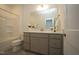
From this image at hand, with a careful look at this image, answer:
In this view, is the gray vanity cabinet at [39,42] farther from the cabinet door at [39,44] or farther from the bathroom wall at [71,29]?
the bathroom wall at [71,29]

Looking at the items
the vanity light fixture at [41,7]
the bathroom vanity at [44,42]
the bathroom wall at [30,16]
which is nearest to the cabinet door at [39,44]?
the bathroom vanity at [44,42]

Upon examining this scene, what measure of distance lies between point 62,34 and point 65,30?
0.06m

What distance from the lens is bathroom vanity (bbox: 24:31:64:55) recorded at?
1.43 meters

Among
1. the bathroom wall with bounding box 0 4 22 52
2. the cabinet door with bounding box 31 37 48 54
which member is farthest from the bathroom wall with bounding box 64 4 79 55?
the bathroom wall with bounding box 0 4 22 52

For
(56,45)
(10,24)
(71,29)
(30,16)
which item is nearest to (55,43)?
(56,45)

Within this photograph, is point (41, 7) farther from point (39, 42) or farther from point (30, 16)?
point (39, 42)

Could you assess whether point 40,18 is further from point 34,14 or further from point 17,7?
point 17,7

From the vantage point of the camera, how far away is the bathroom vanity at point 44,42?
1434 mm

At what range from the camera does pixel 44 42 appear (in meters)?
1.47

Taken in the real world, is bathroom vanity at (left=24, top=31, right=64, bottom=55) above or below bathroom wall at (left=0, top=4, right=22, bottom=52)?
below

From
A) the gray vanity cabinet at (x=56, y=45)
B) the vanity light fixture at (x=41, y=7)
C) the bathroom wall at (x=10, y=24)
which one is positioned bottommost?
the gray vanity cabinet at (x=56, y=45)

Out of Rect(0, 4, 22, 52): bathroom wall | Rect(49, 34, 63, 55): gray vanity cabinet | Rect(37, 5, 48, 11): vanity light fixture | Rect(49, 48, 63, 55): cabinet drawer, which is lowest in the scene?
Rect(49, 48, 63, 55): cabinet drawer

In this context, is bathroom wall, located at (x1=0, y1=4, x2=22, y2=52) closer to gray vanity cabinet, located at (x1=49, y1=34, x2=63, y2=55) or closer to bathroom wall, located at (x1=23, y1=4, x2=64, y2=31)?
bathroom wall, located at (x1=23, y1=4, x2=64, y2=31)

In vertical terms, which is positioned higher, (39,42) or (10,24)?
(10,24)
